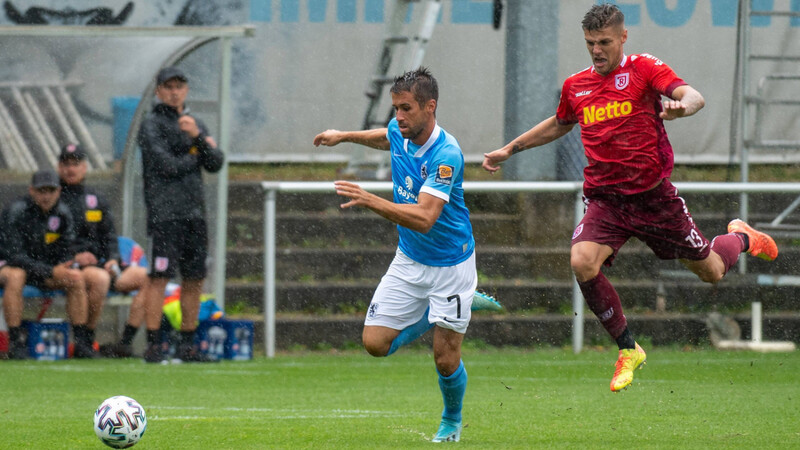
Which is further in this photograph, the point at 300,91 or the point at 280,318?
the point at 300,91

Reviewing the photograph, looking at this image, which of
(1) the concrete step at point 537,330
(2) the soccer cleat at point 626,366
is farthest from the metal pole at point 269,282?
(2) the soccer cleat at point 626,366

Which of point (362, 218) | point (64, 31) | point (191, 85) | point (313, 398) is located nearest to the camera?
point (313, 398)

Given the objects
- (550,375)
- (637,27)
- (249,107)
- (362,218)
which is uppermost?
(637,27)

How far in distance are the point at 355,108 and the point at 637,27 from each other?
357 cm

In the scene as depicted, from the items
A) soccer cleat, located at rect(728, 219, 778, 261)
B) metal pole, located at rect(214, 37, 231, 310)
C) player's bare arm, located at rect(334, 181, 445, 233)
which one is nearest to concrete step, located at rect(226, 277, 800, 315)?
metal pole, located at rect(214, 37, 231, 310)

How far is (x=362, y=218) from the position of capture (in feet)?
46.2

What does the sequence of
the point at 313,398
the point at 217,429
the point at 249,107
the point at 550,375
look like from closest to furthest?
the point at 217,429
the point at 313,398
the point at 550,375
the point at 249,107

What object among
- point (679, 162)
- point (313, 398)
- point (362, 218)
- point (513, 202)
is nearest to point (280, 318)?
point (362, 218)

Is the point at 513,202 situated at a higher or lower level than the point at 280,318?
higher

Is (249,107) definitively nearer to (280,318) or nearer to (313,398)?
(280,318)

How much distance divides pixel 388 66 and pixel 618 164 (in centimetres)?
741

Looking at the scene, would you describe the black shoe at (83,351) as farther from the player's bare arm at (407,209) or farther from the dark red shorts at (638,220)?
the player's bare arm at (407,209)

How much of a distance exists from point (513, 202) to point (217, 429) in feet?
25.4

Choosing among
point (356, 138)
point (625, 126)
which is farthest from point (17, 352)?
point (625, 126)
